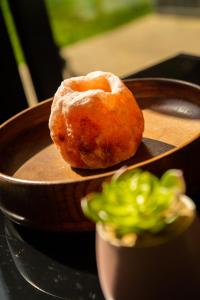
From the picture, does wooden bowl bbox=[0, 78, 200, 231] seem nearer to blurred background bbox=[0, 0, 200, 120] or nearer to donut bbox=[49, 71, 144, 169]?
donut bbox=[49, 71, 144, 169]

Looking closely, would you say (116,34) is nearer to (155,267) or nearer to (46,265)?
(46,265)

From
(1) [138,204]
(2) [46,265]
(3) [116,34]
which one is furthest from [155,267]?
(3) [116,34]

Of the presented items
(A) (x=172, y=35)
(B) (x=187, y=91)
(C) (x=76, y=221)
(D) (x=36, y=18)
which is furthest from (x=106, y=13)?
(C) (x=76, y=221)

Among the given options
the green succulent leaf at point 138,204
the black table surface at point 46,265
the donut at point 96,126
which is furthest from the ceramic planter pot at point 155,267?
the donut at point 96,126

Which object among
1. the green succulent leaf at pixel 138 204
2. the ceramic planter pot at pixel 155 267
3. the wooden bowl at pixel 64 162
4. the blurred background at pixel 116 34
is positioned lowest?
the blurred background at pixel 116 34

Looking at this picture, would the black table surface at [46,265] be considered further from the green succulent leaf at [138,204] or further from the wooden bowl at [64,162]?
the green succulent leaf at [138,204]
